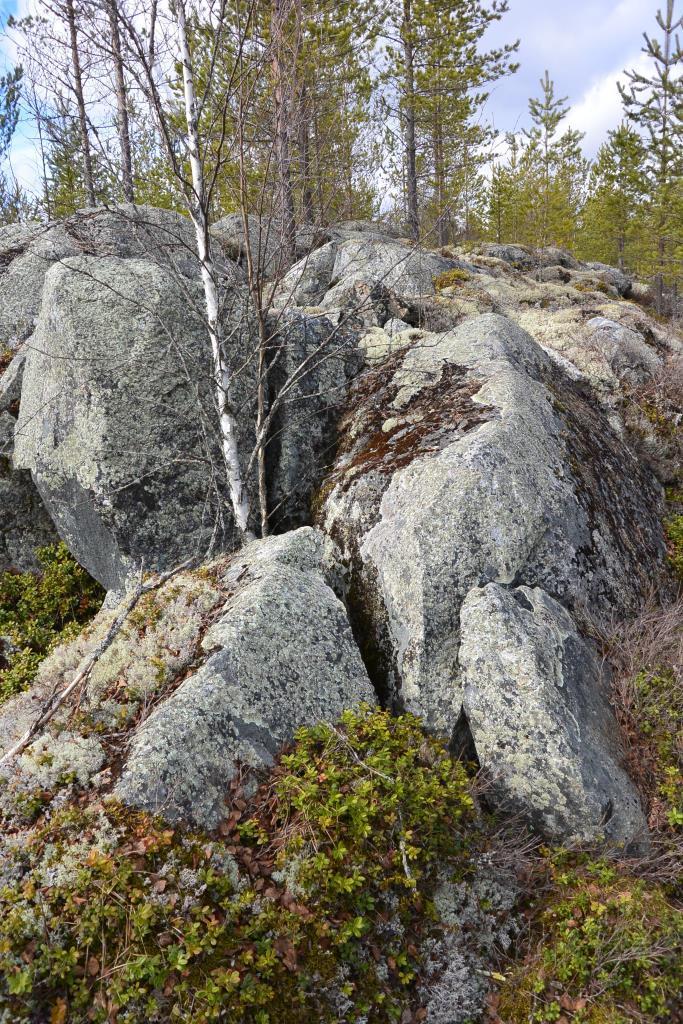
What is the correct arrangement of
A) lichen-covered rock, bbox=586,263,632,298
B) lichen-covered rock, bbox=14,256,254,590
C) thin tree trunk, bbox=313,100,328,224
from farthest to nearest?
lichen-covered rock, bbox=586,263,632,298 → lichen-covered rock, bbox=14,256,254,590 → thin tree trunk, bbox=313,100,328,224

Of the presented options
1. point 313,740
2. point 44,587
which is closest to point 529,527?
point 313,740

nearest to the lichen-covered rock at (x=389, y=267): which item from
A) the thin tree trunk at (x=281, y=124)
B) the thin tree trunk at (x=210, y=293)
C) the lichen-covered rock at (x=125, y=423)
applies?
the thin tree trunk at (x=281, y=124)

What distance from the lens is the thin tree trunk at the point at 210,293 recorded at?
20.3 feet

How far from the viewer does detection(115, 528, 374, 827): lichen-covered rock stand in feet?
12.6

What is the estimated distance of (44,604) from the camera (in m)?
8.46

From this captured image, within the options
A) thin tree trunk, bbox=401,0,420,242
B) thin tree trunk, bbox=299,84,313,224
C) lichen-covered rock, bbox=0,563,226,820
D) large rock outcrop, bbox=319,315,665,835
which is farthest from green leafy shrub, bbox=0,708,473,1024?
thin tree trunk, bbox=401,0,420,242

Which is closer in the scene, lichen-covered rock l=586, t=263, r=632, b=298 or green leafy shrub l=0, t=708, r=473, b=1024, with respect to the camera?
green leafy shrub l=0, t=708, r=473, b=1024

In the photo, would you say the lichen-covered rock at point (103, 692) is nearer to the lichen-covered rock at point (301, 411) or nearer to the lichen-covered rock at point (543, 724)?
the lichen-covered rock at point (301, 411)

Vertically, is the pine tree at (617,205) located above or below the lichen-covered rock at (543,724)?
above

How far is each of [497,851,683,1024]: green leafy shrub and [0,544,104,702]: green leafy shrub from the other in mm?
6325

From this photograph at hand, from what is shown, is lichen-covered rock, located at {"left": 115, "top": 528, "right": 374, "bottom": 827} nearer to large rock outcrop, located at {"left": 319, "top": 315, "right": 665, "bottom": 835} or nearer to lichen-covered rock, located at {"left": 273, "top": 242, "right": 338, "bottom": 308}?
large rock outcrop, located at {"left": 319, "top": 315, "right": 665, "bottom": 835}

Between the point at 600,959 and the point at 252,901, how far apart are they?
2.27 meters

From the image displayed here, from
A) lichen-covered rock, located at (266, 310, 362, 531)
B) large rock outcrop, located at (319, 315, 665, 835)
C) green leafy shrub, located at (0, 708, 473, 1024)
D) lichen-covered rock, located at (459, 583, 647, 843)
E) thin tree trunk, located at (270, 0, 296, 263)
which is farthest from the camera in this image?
lichen-covered rock, located at (266, 310, 362, 531)

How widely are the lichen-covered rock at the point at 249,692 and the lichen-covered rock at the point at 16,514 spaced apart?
195 inches
